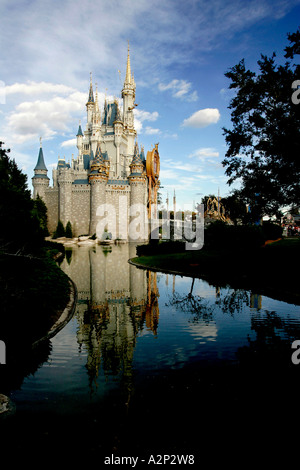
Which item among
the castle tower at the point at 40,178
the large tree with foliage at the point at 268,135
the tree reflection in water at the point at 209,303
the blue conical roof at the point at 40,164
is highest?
the blue conical roof at the point at 40,164

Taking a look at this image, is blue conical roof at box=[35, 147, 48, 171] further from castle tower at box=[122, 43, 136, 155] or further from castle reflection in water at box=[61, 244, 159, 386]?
castle reflection in water at box=[61, 244, 159, 386]

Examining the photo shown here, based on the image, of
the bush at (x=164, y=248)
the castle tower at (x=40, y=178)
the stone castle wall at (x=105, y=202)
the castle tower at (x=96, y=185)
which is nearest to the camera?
the bush at (x=164, y=248)

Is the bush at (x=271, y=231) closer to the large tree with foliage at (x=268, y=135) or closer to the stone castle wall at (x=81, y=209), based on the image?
the large tree with foliage at (x=268, y=135)

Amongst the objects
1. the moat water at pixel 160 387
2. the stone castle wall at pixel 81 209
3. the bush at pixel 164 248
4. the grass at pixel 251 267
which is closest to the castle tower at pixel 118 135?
the stone castle wall at pixel 81 209

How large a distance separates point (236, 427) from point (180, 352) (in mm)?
2798

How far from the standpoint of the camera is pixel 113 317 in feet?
32.0

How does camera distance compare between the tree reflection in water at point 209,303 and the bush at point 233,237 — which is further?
the bush at point 233,237

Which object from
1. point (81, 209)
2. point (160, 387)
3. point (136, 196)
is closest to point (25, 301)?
point (160, 387)

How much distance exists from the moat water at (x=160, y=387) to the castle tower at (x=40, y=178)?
6751 cm

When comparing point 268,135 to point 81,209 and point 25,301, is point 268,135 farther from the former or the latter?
point 81,209

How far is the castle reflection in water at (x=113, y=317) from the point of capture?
21.4 feet

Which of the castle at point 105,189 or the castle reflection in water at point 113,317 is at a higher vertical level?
the castle at point 105,189

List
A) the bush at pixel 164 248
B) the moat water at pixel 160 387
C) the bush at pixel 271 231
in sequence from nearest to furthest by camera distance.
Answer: the moat water at pixel 160 387 → the bush at pixel 271 231 → the bush at pixel 164 248
